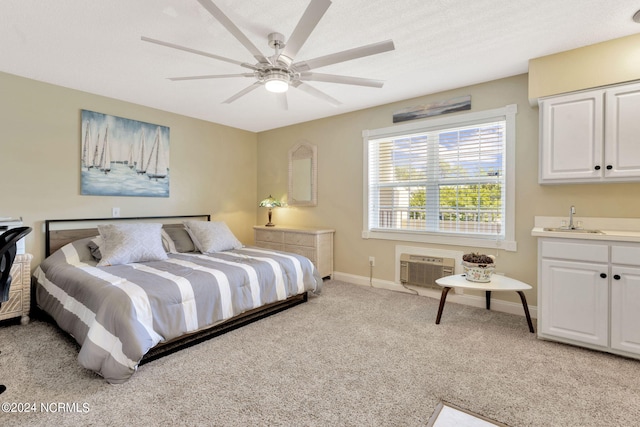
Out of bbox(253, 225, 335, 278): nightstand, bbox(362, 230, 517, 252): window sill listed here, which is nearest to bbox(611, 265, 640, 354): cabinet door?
bbox(362, 230, 517, 252): window sill

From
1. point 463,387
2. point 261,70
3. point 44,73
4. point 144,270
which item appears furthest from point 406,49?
point 44,73

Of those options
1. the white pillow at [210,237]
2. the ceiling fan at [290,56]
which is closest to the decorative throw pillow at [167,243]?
the white pillow at [210,237]

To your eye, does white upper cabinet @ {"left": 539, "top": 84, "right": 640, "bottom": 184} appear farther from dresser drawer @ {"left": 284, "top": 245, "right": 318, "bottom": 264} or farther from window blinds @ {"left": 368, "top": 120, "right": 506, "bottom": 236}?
dresser drawer @ {"left": 284, "top": 245, "right": 318, "bottom": 264}

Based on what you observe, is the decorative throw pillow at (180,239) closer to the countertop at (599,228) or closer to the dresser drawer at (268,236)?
the dresser drawer at (268,236)

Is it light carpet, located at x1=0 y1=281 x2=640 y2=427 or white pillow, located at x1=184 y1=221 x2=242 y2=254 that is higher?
white pillow, located at x1=184 y1=221 x2=242 y2=254

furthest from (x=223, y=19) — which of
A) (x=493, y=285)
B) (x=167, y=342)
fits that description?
(x=493, y=285)

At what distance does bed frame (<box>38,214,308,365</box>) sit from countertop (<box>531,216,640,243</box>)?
2.45 meters

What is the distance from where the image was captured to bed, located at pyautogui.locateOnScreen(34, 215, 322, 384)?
1.98 meters

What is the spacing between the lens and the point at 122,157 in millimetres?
3828

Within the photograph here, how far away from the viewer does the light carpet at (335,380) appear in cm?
165

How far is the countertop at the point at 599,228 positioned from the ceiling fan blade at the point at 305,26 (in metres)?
2.25

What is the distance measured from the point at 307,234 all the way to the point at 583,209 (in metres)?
2.99

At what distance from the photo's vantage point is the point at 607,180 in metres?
2.48

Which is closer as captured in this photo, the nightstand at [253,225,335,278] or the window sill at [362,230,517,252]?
the window sill at [362,230,517,252]
